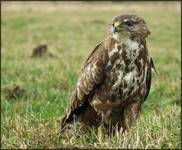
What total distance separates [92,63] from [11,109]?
292 cm

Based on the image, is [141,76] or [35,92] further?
[35,92]

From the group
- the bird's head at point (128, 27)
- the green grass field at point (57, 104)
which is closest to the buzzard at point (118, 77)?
the bird's head at point (128, 27)

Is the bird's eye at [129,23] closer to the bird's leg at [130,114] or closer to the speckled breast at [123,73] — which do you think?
the speckled breast at [123,73]

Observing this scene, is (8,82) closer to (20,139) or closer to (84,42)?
(20,139)

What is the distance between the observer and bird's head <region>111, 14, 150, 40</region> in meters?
5.02

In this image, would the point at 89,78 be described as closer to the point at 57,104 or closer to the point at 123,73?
the point at 123,73

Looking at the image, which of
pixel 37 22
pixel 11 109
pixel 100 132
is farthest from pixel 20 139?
pixel 37 22

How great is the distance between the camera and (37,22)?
2814 cm

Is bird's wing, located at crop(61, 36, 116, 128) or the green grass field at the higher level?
bird's wing, located at crop(61, 36, 116, 128)

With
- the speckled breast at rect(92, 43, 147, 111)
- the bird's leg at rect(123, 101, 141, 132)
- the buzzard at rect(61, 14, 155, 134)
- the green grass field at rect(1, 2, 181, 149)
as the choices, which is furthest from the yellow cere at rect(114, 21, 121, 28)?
the bird's leg at rect(123, 101, 141, 132)

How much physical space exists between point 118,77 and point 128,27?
1.43 feet

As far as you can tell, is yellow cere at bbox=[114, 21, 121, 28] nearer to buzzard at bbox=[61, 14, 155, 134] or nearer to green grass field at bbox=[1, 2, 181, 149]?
buzzard at bbox=[61, 14, 155, 134]

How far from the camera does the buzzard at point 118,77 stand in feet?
16.5

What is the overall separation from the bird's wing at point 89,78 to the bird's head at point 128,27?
0.16 m
